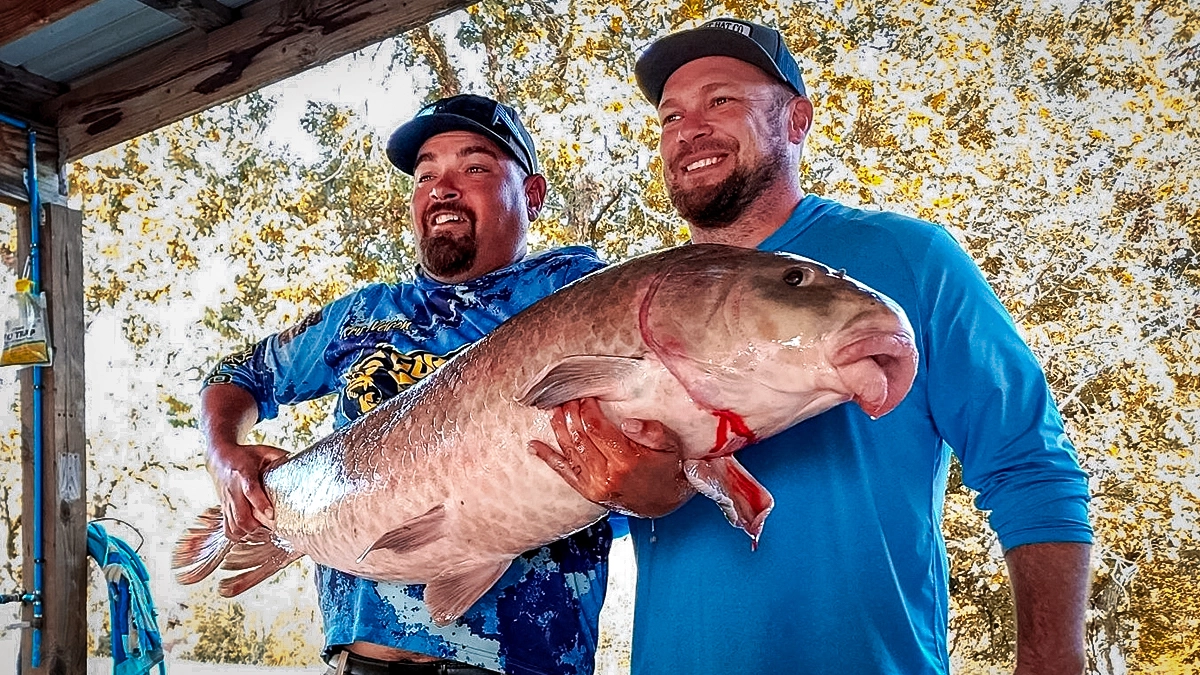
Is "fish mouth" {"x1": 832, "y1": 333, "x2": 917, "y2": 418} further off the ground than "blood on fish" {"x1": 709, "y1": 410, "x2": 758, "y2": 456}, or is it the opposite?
"fish mouth" {"x1": 832, "y1": 333, "x2": 917, "y2": 418}

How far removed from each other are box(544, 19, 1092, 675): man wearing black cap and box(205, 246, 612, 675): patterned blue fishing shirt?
0.84 feet

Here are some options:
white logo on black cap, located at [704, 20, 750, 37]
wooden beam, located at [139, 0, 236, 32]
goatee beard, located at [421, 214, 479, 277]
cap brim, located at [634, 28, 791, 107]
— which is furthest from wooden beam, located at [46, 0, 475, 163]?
white logo on black cap, located at [704, 20, 750, 37]

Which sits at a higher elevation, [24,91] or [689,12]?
[689,12]

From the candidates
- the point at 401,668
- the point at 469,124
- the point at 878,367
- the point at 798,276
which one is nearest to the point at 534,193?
the point at 469,124

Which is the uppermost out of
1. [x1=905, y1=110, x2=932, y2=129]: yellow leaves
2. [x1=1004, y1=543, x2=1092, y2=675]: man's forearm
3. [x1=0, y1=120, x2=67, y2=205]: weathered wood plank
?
[x1=0, y1=120, x2=67, y2=205]: weathered wood plank

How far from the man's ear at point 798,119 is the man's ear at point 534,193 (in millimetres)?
760

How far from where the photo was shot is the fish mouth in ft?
4.34

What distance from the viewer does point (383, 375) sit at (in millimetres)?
2324

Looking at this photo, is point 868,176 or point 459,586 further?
point 868,176

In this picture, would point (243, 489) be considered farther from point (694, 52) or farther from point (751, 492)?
point (694, 52)

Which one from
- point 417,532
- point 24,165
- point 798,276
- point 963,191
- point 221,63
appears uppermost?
point 221,63

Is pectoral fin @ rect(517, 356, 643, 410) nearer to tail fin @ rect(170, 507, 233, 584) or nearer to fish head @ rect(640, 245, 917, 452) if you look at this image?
fish head @ rect(640, 245, 917, 452)

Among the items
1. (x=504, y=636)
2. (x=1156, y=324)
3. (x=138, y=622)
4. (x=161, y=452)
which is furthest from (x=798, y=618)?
(x=161, y=452)

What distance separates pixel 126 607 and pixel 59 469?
27.7 inches
